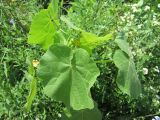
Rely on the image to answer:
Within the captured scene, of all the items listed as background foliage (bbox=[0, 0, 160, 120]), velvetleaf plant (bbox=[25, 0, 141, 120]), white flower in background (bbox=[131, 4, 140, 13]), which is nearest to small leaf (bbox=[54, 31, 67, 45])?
velvetleaf plant (bbox=[25, 0, 141, 120])

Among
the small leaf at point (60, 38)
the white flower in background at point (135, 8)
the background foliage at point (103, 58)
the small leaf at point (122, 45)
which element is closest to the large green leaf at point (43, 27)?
the small leaf at point (60, 38)

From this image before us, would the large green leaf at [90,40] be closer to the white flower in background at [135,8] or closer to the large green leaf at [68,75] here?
the large green leaf at [68,75]

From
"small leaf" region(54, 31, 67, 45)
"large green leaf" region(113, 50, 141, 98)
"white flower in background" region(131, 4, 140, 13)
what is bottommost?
"large green leaf" region(113, 50, 141, 98)

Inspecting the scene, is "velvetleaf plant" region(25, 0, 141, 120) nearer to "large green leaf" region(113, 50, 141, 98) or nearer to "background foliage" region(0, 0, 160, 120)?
"large green leaf" region(113, 50, 141, 98)

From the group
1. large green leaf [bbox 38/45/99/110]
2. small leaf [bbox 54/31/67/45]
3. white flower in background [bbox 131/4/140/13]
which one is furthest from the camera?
white flower in background [bbox 131/4/140/13]

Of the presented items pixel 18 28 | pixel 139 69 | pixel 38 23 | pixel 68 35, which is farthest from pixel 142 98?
pixel 18 28

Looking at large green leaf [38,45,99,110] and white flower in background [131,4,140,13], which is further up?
white flower in background [131,4,140,13]

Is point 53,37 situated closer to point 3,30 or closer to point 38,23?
point 38,23

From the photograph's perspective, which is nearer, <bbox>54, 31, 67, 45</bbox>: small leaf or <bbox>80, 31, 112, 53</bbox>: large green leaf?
<bbox>80, 31, 112, 53</bbox>: large green leaf
